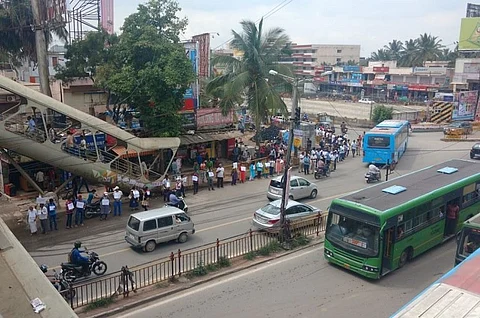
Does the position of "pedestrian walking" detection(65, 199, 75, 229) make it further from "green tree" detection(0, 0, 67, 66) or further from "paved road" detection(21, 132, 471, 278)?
"green tree" detection(0, 0, 67, 66)

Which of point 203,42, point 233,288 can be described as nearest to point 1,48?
point 203,42

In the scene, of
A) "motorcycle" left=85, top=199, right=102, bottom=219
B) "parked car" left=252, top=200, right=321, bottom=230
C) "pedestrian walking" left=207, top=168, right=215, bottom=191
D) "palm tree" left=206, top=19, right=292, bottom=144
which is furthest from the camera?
"palm tree" left=206, top=19, right=292, bottom=144

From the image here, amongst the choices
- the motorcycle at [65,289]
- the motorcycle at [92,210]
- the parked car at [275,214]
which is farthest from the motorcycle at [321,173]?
the motorcycle at [65,289]

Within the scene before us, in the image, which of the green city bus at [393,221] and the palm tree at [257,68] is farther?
the palm tree at [257,68]

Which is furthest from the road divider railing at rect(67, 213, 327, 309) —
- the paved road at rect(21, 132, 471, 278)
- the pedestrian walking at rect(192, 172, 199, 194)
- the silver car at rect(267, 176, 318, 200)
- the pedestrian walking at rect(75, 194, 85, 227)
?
the pedestrian walking at rect(192, 172, 199, 194)

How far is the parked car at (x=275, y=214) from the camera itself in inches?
711

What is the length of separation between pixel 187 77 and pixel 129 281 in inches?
551

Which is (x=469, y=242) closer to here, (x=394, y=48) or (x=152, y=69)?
(x=152, y=69)

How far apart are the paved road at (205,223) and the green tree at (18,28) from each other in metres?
14.0

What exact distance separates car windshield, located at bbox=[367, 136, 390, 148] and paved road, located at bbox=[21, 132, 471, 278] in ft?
6.19

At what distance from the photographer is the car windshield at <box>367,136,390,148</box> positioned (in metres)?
30.3

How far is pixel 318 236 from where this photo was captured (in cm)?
1848

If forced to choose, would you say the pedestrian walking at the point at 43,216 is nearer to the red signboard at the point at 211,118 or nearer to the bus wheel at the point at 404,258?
the red signboard at the point at 211,118

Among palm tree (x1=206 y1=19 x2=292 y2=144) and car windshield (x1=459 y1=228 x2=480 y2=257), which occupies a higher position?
palm tree (x1=206 y1=19 x2=292 y2=144)
